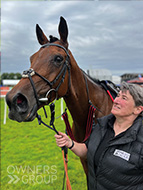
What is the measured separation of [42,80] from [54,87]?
0.67ft

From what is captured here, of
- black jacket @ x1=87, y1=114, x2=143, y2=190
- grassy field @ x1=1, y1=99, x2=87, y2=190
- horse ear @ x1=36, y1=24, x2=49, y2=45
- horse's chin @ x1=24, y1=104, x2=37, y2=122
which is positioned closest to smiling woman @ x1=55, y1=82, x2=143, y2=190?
black jacket @ x1=87, y1=114, x2=143, y2=190

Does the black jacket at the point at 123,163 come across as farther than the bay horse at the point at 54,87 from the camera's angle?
No

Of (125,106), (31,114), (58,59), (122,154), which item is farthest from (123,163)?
(58,59)

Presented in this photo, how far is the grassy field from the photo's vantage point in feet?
12.9

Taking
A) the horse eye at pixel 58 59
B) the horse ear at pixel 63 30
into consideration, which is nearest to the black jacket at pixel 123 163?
the horse eye at pixel 58 59

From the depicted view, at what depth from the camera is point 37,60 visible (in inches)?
73.8

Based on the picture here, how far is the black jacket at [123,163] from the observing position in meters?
1.52

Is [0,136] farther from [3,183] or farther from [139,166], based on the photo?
[139,166]

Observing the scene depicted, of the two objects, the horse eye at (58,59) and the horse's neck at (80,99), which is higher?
the horse eye at (58,59)

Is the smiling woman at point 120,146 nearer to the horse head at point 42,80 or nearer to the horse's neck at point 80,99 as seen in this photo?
the horse head at point 42,80

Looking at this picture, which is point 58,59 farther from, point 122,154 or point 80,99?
point 122,154

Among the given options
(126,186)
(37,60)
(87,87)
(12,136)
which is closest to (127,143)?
(126,186)

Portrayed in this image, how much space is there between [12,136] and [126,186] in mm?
6589

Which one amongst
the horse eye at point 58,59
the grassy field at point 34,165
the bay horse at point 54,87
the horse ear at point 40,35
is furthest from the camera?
the grassy field at point 34,165
